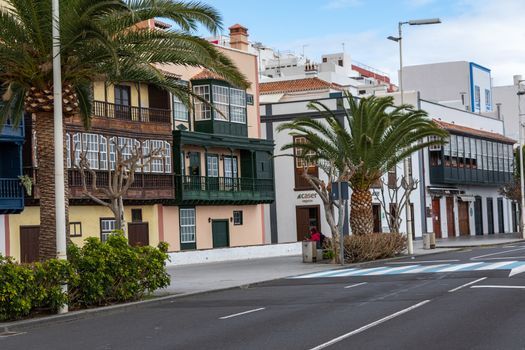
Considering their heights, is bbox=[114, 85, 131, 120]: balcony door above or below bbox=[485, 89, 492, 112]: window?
below

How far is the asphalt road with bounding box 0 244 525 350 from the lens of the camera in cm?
1254

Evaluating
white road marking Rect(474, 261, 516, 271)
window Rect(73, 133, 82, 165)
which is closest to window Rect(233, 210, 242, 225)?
window Rect(73, 133, 82, 165)

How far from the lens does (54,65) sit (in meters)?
18.1

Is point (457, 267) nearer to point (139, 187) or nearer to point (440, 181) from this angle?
point (139, 187)

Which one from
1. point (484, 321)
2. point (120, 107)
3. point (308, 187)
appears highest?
point (120, 107)

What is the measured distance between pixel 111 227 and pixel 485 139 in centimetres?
3999

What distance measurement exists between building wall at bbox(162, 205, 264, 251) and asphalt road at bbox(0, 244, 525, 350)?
834 inches

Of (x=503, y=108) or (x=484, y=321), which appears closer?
(x=484, y=321)

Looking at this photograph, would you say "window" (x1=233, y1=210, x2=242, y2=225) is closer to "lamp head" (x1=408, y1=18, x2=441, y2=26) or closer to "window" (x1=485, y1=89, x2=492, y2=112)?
"lamp head" (x1=408, y1=18, x2=441, y2=26)

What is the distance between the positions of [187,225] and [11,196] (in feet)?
40.0

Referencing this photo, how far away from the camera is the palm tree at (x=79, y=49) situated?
18.5m

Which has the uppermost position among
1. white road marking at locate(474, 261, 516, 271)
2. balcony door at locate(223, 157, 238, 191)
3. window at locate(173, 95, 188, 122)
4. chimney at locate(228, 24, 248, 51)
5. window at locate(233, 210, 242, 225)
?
chimney at locate(228, 24, 248, 51)

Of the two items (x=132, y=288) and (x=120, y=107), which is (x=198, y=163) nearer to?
(x=120, y=107)

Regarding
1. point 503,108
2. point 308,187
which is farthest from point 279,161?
point 503,108
